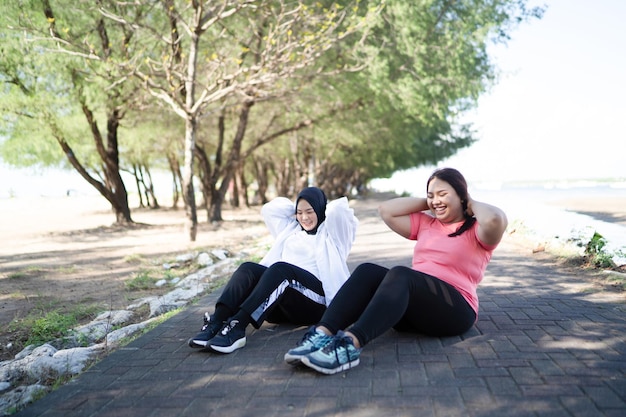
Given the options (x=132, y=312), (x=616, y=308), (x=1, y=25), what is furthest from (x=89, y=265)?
(x=616, y=308)

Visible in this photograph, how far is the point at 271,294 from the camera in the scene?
3883 millimetres

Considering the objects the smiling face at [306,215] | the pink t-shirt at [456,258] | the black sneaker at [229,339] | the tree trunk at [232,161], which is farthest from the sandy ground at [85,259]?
the pink t-shirt at [456,258]

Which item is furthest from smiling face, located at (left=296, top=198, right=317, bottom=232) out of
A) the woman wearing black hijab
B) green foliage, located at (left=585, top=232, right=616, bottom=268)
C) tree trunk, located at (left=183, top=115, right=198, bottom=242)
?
tree trunk, located at (left=183, top=115, right=198, bottom=242)

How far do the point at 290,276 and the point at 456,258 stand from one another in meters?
1.25

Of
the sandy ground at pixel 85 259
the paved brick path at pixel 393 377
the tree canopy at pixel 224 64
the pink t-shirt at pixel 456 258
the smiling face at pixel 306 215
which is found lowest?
the sandy ground at pixel 85 259

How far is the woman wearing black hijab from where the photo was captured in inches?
150

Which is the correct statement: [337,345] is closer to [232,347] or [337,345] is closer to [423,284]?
[423,284]

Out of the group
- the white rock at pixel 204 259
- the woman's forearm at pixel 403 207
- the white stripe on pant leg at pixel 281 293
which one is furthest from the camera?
the white rock at pixel 204 259

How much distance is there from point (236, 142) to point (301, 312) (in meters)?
13.7

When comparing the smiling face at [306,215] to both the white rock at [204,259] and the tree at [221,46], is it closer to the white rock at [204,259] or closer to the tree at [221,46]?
the white rock at [204,259]

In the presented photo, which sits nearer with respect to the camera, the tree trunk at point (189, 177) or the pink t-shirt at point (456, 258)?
the pink t-shirt at point (456, 258)

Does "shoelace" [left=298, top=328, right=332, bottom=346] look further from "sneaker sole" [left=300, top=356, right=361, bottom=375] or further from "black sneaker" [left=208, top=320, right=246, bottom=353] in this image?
"black sneaker" [left=208, top=320, right=246, bottom=353]

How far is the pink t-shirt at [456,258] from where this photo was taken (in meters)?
3.65

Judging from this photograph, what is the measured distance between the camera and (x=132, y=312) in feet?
19.5
